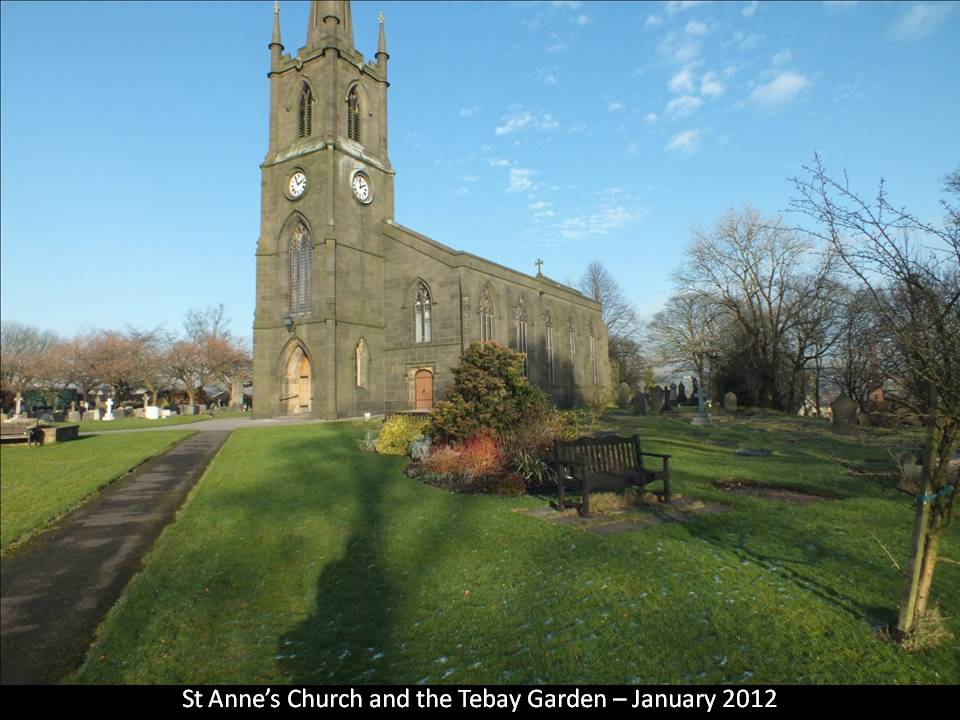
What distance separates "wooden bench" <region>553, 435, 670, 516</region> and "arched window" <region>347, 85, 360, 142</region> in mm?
31539

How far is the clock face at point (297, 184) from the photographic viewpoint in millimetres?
33000

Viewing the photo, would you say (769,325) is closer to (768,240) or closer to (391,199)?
(768,240)

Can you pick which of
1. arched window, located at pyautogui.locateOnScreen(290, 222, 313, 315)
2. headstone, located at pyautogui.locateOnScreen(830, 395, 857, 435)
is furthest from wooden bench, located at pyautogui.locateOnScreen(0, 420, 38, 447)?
headstone, located at pyautogui.locateOnScreen(830, 395, 857, 435)

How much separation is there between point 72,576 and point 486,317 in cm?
2829

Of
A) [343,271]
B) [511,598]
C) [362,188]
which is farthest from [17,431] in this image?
[511,598]

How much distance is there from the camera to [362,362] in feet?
107

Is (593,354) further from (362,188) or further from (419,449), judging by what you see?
(419,449)

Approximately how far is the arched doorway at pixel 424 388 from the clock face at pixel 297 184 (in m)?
13.5

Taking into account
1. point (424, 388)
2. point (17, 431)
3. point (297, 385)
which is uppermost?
point (297, 385)

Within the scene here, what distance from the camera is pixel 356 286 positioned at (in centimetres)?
3231

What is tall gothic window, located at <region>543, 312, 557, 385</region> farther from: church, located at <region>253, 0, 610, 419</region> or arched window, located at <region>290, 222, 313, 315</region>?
arched window, located at <region>290, 222, 313, 315</region>

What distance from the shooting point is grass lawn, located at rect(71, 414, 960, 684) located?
405cm

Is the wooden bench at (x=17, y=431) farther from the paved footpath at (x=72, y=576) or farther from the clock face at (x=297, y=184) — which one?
the clock face at (x=297, y=184)

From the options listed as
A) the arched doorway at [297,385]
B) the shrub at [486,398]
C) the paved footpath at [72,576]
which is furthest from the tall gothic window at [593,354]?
the paved footpath at [72,576]
